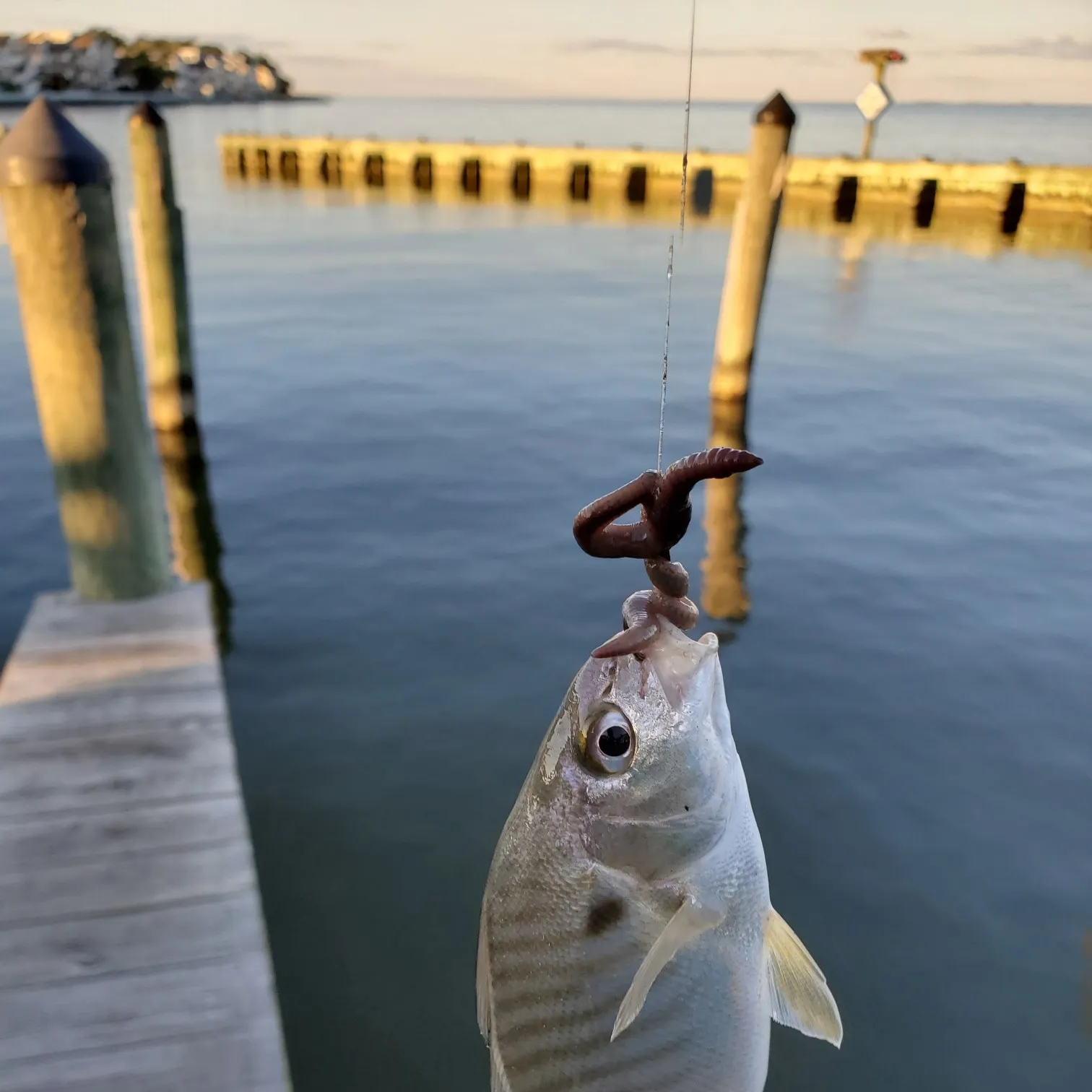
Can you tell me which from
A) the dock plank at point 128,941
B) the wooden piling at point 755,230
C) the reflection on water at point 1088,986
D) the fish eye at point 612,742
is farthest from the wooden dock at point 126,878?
the wooden piling at point 755,230

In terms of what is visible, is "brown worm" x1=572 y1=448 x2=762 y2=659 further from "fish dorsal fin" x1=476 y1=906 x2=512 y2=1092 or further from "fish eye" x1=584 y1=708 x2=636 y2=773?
"fish dorsal fin" x1=476 y1=906 x2=512 y2=1092

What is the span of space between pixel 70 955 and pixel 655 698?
2670 mm

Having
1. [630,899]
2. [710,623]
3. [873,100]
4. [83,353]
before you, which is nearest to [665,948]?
[630,899]

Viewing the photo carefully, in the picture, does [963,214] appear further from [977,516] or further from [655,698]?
[655,698]

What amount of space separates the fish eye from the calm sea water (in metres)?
3.41

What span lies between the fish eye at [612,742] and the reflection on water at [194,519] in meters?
6.43

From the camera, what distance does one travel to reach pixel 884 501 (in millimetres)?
10312

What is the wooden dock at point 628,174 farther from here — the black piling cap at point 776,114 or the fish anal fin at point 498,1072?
the fish anal fin at point 498,1072

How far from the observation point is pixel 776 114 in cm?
1099

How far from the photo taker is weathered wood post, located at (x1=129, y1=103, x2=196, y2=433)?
10031 millimetres

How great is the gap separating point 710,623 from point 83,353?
517 cm

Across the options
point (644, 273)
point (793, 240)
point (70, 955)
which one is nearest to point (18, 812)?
point (70, 955)

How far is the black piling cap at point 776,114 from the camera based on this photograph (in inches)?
432

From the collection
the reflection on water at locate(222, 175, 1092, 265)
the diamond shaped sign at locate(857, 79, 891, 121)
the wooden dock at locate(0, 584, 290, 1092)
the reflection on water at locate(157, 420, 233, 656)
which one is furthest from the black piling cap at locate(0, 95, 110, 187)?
the diamond shaped sign at locate(857, 79, 891, 121)
